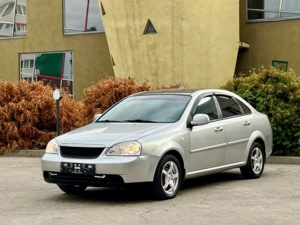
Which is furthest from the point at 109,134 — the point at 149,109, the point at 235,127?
the point at 235,127

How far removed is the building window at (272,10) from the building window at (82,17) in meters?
6.99

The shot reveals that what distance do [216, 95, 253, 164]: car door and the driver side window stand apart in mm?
197

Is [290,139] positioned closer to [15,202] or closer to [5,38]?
[15,202]

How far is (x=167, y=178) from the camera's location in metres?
8.33

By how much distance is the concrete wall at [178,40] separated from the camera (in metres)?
21.1

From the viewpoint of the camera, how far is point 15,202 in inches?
334

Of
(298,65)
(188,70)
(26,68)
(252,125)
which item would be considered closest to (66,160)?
(252,125)

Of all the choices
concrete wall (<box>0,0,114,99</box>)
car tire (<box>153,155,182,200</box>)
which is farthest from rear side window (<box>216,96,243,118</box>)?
concrete wall (<box>0,0,114,99</box>)

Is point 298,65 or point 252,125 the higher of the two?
point 298,65

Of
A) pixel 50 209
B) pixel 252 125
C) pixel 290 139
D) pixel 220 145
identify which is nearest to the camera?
pixel 50 209

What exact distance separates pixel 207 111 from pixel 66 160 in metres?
2.55

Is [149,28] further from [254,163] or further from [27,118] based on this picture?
[254,163]

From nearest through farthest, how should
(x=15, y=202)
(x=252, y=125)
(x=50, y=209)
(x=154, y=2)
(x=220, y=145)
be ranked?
(x=50, y=209) → (x=15, y=202) → (x=220, y=145) → (x=252, y=125) → (x=154, y=2)

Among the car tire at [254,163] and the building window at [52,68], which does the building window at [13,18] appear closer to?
the building window at [52,68]
